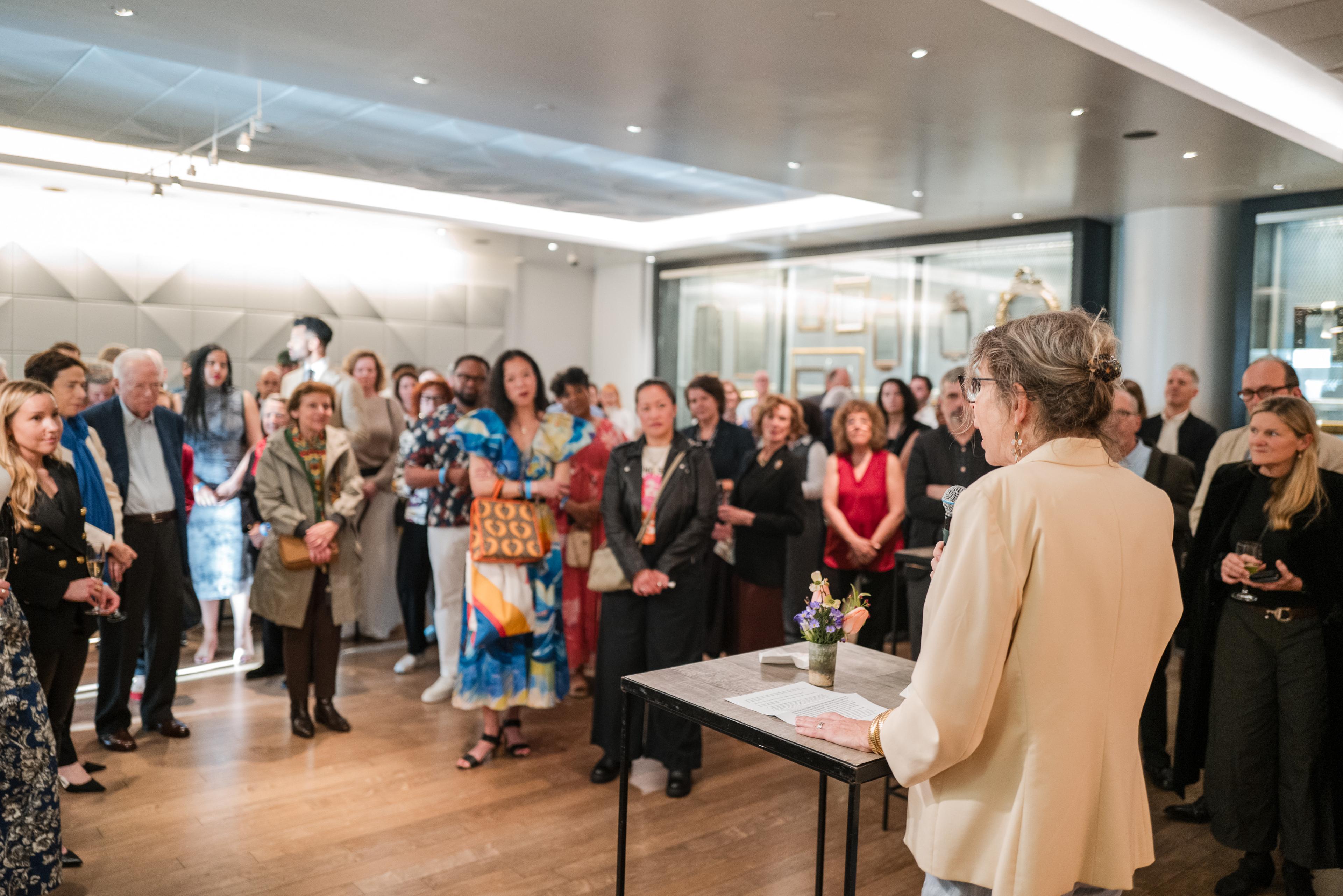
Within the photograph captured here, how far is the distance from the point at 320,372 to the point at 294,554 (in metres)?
2.02

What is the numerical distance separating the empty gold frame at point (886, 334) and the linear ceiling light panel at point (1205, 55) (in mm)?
4596

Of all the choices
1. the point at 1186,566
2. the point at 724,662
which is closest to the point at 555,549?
the point at 724,662

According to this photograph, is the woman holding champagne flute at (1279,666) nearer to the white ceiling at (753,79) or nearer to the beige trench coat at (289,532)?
the white ceiling at (753,79)

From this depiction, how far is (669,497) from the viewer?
3850 millimetres

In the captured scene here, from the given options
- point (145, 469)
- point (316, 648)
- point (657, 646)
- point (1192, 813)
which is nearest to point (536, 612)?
point (657, 646)

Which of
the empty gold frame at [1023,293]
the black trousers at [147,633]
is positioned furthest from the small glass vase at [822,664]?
the empty gold frame at [1023,293]

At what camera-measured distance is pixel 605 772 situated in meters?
3.96

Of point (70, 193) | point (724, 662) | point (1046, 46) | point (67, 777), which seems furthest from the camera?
point (70, 193)

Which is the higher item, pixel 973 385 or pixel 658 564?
pixel 973 385

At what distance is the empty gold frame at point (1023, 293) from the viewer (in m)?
9.14

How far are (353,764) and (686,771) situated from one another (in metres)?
1.39

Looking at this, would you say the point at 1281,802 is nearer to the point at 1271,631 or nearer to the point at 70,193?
the point at 1271,631

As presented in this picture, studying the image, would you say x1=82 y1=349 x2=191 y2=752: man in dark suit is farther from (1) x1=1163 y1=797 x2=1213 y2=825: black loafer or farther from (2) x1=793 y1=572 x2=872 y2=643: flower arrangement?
(1) x1=1163 y1=797 x2=1213 y2=825: black loafer

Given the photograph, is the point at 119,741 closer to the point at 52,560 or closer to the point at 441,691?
the point at 52,560
